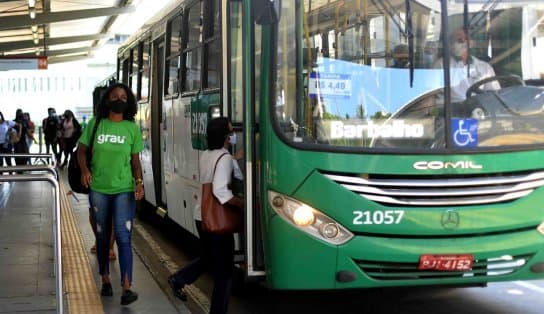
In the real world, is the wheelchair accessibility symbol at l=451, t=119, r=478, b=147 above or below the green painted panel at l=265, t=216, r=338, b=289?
above

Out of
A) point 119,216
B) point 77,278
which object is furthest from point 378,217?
point 77,278

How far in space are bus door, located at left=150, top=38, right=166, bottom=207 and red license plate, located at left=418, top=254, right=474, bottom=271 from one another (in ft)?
17.5

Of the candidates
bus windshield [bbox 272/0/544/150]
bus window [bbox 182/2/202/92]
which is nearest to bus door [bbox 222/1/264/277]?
bus windshield [bbox 272/0/544/150]

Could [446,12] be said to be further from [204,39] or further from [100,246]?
[100,246]

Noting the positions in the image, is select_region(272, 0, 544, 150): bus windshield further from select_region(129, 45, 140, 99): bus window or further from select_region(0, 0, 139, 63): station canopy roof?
select_region(0, 0, 139, 63): station canopy roof

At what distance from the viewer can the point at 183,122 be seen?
8.84 meters

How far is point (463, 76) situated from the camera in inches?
230

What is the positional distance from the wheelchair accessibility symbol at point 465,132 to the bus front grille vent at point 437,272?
0.83 metres

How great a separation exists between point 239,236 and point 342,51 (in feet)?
5.92

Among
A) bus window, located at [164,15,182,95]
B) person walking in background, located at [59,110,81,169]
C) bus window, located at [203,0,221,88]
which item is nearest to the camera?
bus window, located at [203,0,221,88]

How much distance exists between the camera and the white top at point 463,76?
19.0 ft

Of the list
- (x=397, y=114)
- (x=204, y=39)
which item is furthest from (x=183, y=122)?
(x=397, y=114)

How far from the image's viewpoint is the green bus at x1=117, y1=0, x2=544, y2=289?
559 centimetres

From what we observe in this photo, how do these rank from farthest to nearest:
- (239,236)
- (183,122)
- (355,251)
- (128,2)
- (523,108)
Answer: (128,2)
(183,122)
(239,236)
(523,108)
(355,251)
